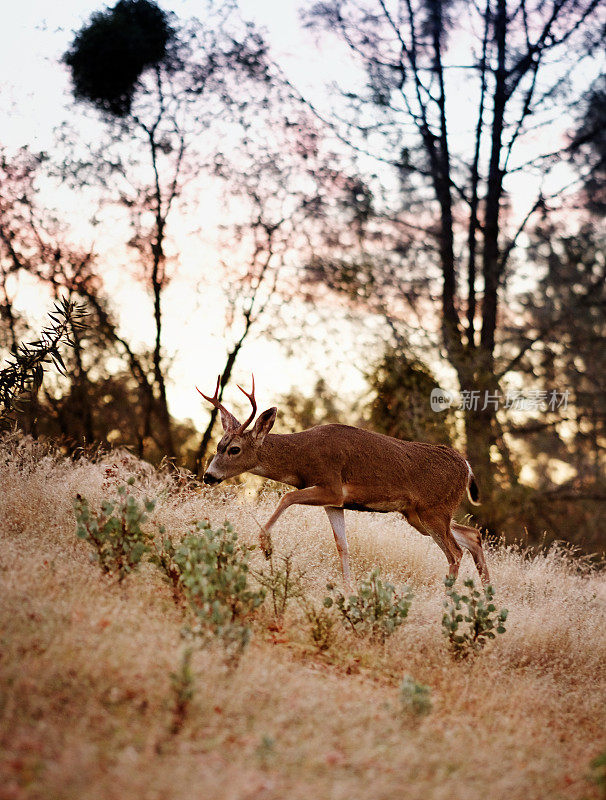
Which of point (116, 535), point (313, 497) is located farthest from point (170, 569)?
point (313, 497)

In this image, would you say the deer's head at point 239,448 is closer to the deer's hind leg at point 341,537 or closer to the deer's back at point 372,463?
the deer's back at point 372,463

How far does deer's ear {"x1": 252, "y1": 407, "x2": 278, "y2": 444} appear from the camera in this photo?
7.46 meters

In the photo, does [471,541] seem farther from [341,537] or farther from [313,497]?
[313,497]

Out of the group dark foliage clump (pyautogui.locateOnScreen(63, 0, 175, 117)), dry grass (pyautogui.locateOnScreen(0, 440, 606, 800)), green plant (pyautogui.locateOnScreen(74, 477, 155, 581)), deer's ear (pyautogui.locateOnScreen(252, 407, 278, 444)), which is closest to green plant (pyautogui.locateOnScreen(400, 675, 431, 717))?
dry grass (pyautogui.locateOnScreen(0, 440, 606, 800))

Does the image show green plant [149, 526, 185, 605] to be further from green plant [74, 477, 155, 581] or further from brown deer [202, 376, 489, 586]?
brown deer [202, 376, 489, 586]

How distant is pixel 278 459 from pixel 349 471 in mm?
737

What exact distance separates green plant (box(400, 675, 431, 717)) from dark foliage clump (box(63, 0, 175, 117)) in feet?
47.6

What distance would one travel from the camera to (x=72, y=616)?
4.89 m

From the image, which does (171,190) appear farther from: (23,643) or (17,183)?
(23,643)

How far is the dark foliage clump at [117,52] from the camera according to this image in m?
15.6

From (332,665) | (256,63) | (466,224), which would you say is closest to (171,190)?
(256,63)

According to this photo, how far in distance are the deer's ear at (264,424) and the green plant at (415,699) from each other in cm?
327

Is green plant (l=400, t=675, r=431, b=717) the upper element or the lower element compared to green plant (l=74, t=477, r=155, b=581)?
lower

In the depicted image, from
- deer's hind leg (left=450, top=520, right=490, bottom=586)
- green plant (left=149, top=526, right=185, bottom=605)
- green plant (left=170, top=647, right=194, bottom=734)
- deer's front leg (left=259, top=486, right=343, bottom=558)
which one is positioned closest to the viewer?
green plant (left=170, top=647, right=194, bottom=734)
